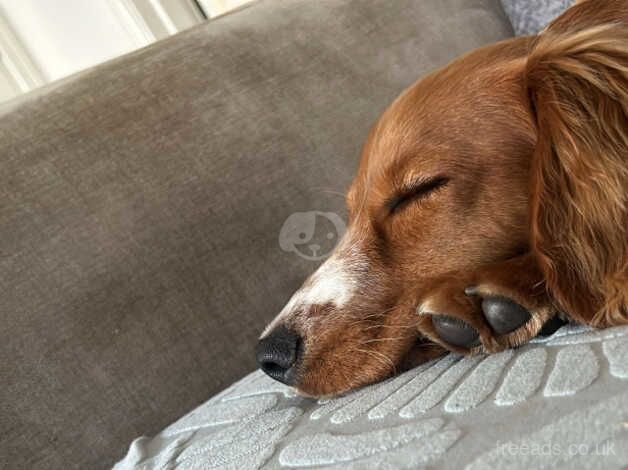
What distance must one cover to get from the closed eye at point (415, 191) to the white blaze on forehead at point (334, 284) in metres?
0.09

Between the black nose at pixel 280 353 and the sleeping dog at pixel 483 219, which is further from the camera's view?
the black nose at pixel 280 353

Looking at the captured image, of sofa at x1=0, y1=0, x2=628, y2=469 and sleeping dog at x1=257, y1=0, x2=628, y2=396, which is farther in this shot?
sofa at x1=0, y1=0, x2=628, y2=469

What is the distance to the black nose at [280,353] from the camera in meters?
1.00

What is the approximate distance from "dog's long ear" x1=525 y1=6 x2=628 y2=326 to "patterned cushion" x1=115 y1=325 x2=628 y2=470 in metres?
0.06

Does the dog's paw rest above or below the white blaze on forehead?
below

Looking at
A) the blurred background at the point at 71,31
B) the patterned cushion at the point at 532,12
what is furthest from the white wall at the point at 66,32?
the patterned cushion at the point at 532,12

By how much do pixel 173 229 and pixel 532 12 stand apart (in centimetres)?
120

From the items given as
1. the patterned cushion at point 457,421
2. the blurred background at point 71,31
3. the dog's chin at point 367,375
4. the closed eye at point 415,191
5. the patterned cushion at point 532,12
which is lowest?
the dog's chin at point 367,375

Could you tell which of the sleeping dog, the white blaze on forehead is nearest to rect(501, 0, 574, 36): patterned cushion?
the sleeping dog

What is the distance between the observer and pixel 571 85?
944 mm

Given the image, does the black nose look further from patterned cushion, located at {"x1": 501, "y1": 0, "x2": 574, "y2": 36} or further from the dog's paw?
patterned cushion, located at {"x1": 501, "y1": 0, "x2": 574, "y2": 36}

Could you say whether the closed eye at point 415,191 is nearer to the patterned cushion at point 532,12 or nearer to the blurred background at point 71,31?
the patterned cushion at point 532,12

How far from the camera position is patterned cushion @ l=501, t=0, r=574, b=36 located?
191cm

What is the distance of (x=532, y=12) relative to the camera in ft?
6.54
